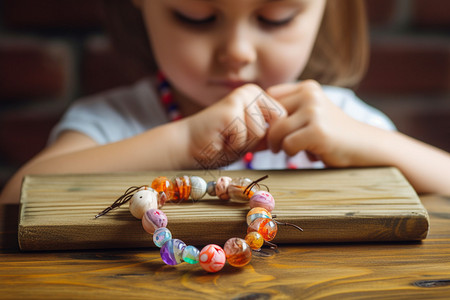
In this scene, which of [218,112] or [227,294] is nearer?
[227,294]

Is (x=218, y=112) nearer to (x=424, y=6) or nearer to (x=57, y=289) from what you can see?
(x=57, y=289)

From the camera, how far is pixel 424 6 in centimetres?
123

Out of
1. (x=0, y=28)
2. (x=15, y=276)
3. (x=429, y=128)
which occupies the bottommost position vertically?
(x=429, y=128)

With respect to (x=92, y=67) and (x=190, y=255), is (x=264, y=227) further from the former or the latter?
(x=92, y=67)

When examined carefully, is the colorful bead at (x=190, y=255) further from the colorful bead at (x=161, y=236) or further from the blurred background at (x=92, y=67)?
the blurred background at (x=92, y=67)

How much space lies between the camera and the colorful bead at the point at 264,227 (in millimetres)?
455

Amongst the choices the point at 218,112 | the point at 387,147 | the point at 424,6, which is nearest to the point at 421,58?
the point at 424,6

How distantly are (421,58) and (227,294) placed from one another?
3.39 ft

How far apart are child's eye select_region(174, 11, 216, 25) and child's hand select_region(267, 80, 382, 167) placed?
0.58ft

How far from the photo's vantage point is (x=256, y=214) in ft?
1.52

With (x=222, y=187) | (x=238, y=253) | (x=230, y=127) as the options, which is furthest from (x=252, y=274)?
(x=230, y=127)

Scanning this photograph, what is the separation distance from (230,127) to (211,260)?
290 millimetres

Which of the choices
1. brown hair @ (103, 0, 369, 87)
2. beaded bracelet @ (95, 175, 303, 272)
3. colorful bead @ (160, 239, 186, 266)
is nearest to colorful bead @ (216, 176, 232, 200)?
beaded bracelet @ (95, 175, 303, 272)

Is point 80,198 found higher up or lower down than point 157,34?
lower down
